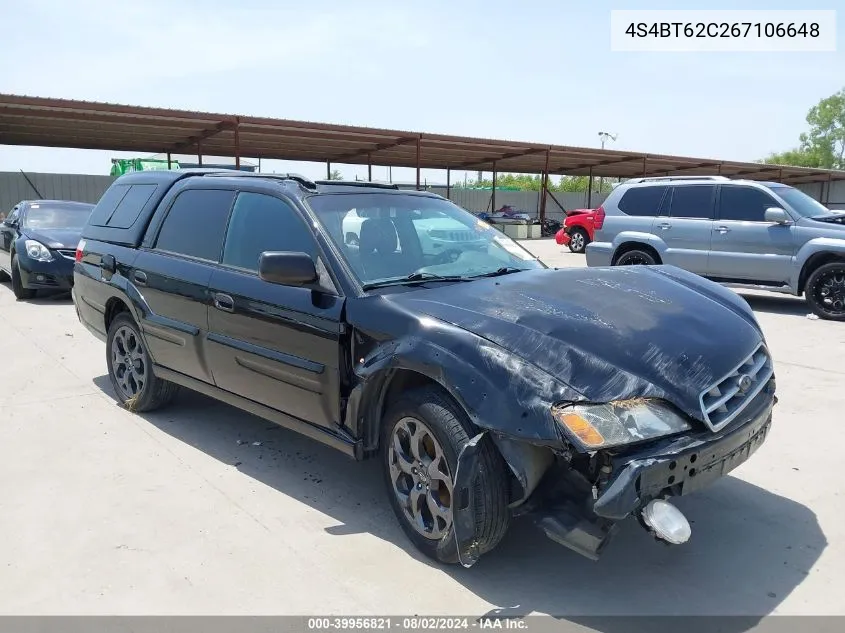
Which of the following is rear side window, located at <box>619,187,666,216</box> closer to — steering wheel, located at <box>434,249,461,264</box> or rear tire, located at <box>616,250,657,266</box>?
rear tire, located at <box>616,250,657,266</box>

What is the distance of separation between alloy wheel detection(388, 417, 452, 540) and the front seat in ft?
2.92

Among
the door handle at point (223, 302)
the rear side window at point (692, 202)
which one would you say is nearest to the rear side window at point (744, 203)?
the rear side window at point (692, 202)

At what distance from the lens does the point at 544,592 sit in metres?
2.76

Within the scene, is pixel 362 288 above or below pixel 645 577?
above

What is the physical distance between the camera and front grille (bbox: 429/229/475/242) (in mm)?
4145

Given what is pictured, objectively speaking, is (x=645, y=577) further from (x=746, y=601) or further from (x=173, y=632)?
(x=173, y=632)

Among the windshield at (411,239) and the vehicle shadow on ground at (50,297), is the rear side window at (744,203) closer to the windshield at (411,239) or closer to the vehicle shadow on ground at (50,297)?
the windshield at (411,239)

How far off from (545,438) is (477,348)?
490mm

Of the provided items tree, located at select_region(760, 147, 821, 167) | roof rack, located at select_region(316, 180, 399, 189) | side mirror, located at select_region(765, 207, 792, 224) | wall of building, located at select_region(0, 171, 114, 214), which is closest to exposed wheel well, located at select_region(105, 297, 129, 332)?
roof rack, located at select_region(316, 180, 399, 189)

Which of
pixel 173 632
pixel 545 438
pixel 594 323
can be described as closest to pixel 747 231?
pixel 594 323

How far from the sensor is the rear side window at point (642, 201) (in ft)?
33.0

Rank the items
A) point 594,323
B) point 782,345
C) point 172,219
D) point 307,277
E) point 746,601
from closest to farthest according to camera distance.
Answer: point 746,601, point 594,323, point 307,277, point 172,219, point 782,345

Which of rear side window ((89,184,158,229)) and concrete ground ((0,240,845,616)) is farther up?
rear side window ((89,184,158,229))

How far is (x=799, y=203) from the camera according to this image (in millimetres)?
9141
